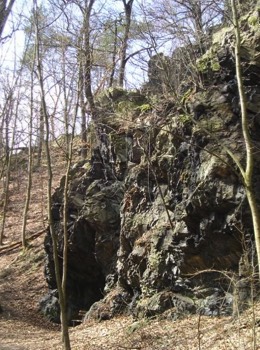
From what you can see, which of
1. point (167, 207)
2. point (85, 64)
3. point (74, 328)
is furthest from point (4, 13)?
point (74, 328)

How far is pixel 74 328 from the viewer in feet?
39.7

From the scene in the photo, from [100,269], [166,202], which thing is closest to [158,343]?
[166,202]

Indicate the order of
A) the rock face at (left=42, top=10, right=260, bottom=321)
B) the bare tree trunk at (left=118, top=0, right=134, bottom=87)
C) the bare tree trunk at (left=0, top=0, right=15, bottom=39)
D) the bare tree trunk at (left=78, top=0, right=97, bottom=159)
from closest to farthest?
1. the bare tree trunk at (left=0, top=0, right=15, bottom=39)
2. the rock face at (left=42, top=10, right=260, bottom=321)
3. the bare tree trunk at (left=78, top=0, right=97, bottom=159)
4. the bare tree trunk at (left=118, top=0, right=134, bottom=87)

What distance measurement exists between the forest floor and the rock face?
19.3 inches

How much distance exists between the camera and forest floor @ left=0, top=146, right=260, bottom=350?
24.5ft

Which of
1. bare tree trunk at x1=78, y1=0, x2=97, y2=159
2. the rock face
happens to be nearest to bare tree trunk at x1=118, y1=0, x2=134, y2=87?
the rock face

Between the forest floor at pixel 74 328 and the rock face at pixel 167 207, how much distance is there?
49 cm

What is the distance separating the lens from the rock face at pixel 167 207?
9352mm

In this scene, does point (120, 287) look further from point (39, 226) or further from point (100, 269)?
point (39, 226)

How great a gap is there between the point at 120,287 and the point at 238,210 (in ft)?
16.3

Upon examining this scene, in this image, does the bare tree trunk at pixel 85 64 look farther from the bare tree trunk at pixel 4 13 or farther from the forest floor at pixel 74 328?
the forest floor at pixel 74 328

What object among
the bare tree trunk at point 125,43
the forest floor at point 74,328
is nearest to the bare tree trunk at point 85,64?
the bare tree trunk at point 125,43

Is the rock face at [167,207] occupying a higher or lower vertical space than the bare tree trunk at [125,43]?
lower

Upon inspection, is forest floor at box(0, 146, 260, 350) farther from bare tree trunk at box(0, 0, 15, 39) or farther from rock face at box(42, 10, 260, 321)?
bare tree trunk at box(0, 0, 15, 39)
